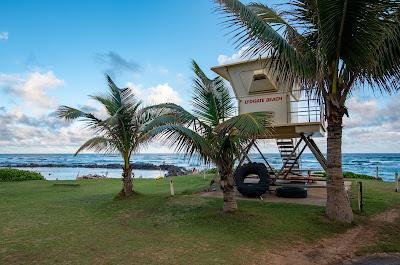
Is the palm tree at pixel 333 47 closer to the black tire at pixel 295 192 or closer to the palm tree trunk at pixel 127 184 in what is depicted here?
the black tire at pixel 295 192

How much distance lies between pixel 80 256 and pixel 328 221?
21.2 ft

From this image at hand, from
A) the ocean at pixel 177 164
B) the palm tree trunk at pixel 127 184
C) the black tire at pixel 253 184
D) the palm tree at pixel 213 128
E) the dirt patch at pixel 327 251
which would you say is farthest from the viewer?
the ocean at pixel 177 164

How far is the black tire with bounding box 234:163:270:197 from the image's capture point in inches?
505

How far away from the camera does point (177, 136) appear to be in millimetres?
9164

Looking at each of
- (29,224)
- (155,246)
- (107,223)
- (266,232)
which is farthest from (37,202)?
(266,232)

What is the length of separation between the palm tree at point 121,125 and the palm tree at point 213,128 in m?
3.67

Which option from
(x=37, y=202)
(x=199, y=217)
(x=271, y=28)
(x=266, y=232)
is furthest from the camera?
(x=37, y=202)

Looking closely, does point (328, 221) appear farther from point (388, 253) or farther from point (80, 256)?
point (80, 256)

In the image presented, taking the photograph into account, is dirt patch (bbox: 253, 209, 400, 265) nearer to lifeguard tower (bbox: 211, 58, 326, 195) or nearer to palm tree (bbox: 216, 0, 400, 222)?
palm tree (bbox: 216, 0, 400, 222)

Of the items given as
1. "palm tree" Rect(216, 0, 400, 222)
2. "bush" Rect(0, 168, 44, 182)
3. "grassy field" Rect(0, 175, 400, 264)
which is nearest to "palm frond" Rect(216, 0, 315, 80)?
"palm tree" Rect(216, 0, 400, 222)

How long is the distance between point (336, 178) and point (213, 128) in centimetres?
379

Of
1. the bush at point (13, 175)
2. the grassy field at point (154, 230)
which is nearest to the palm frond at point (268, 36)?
the grassy field at point (154, 230)

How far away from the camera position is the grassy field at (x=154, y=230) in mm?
6500

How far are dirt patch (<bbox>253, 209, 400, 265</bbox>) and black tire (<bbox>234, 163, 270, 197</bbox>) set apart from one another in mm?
4499
